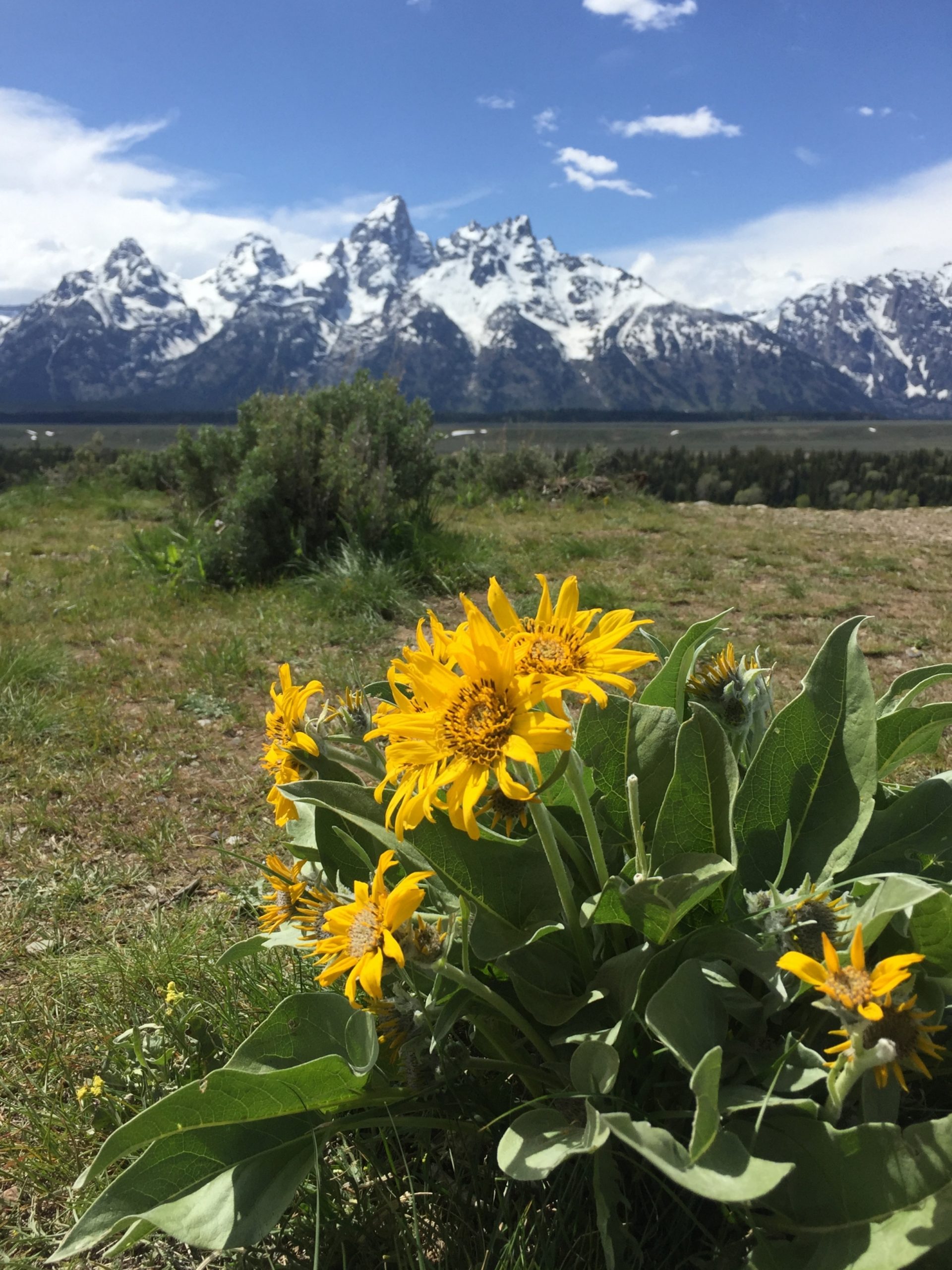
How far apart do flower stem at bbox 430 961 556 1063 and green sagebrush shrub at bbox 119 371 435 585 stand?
5.87 metres

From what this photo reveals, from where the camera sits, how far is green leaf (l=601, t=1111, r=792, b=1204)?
0.92 m

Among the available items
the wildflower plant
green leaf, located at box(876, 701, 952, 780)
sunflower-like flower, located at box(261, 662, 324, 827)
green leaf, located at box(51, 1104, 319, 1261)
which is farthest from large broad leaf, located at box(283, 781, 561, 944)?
green leaf, located at box(876, 701, 952, 780)

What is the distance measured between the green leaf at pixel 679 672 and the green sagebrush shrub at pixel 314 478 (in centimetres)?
546

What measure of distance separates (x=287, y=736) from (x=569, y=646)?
2.10 ft

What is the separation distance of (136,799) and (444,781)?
2.90 meters

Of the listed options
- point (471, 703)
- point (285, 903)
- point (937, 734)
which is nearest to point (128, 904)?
point (285, 903)

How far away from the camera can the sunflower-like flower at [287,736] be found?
151cm

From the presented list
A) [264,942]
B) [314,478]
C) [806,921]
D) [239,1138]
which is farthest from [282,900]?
[314,478]

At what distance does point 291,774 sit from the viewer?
166 cm

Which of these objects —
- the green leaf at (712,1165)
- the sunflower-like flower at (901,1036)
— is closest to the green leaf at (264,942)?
the green leaf at (712,1165)

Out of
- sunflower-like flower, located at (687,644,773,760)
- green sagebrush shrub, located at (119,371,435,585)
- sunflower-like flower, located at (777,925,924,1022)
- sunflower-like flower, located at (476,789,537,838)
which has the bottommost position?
sunflower-like flower, located at (777,925,924,1022)

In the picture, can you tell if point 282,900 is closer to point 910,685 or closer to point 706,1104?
point 706,1104

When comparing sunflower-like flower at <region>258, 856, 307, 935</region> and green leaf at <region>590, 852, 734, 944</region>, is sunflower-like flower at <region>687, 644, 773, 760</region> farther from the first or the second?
sunflower-like flower at <region>258, 856, 307, 935</region>

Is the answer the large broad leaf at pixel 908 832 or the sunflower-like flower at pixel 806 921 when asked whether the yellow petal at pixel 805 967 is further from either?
the large broad leaf at pixel 908 832
